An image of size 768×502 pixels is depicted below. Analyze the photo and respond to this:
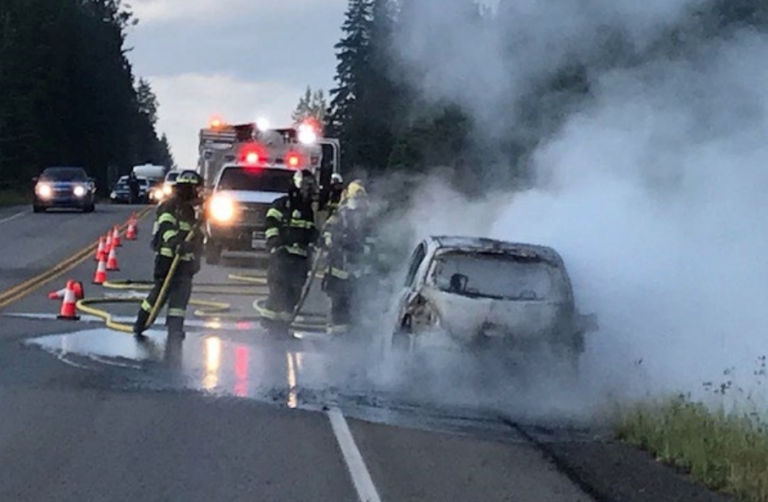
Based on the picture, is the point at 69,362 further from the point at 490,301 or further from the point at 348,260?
the point at 348,260

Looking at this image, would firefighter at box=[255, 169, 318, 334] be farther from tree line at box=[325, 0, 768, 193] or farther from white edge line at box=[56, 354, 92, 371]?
white edge line at box=[56, 354, 92, 371]

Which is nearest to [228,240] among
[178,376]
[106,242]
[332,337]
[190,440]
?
[106,242]

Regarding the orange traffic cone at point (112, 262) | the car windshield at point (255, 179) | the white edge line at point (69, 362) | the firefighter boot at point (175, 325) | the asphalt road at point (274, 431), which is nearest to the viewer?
the asphalt road at point (274, 431)

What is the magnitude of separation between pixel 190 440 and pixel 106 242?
18.9 meters

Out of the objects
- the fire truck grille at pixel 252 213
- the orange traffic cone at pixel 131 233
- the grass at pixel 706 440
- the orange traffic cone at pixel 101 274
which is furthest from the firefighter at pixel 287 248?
the orange traffic cone at pixel 131 233

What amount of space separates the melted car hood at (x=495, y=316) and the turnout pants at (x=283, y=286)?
214 inches

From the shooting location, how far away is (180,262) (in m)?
18.2

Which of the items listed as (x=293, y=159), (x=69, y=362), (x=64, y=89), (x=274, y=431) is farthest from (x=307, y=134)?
(x=64, y=89)

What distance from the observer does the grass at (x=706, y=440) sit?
9.93 metres

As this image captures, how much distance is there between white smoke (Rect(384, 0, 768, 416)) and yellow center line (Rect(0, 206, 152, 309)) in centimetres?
724

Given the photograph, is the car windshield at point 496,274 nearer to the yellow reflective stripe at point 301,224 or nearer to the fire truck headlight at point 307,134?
the yellow reflective stripe at point 301,224

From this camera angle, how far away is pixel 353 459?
10695mm

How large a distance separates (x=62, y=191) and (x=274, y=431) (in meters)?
43.8

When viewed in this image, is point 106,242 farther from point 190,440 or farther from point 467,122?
point 190,440
